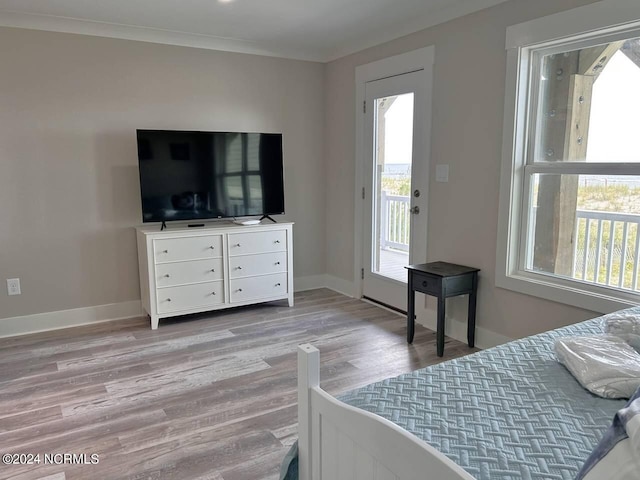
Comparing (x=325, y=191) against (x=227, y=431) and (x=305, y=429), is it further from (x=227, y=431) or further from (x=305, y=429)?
(x=305, y=429)

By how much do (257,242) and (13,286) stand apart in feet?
6.30

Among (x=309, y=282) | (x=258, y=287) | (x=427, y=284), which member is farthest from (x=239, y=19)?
(x=309, y=282)

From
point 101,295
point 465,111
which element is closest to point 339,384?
point 465,111

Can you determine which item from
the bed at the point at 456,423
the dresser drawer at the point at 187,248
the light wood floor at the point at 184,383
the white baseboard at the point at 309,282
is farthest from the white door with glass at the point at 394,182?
the bed at the point at 456,423

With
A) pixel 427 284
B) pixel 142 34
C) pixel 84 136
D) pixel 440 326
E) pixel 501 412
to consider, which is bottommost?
pixel 440 326

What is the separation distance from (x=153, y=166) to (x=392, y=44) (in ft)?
7.23

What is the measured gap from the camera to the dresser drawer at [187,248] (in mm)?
3697

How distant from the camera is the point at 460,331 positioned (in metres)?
3.46

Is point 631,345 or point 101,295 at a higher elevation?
point 631,345

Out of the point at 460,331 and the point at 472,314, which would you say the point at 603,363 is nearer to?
the point at 472,314

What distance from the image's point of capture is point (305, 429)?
135 centimetres

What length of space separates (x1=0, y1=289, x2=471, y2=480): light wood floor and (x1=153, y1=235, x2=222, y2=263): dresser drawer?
22.0 inches

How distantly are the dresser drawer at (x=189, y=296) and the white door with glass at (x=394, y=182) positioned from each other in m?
1.42

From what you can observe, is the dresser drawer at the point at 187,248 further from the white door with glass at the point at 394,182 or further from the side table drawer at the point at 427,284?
the side table drawer at the point at 427,284
